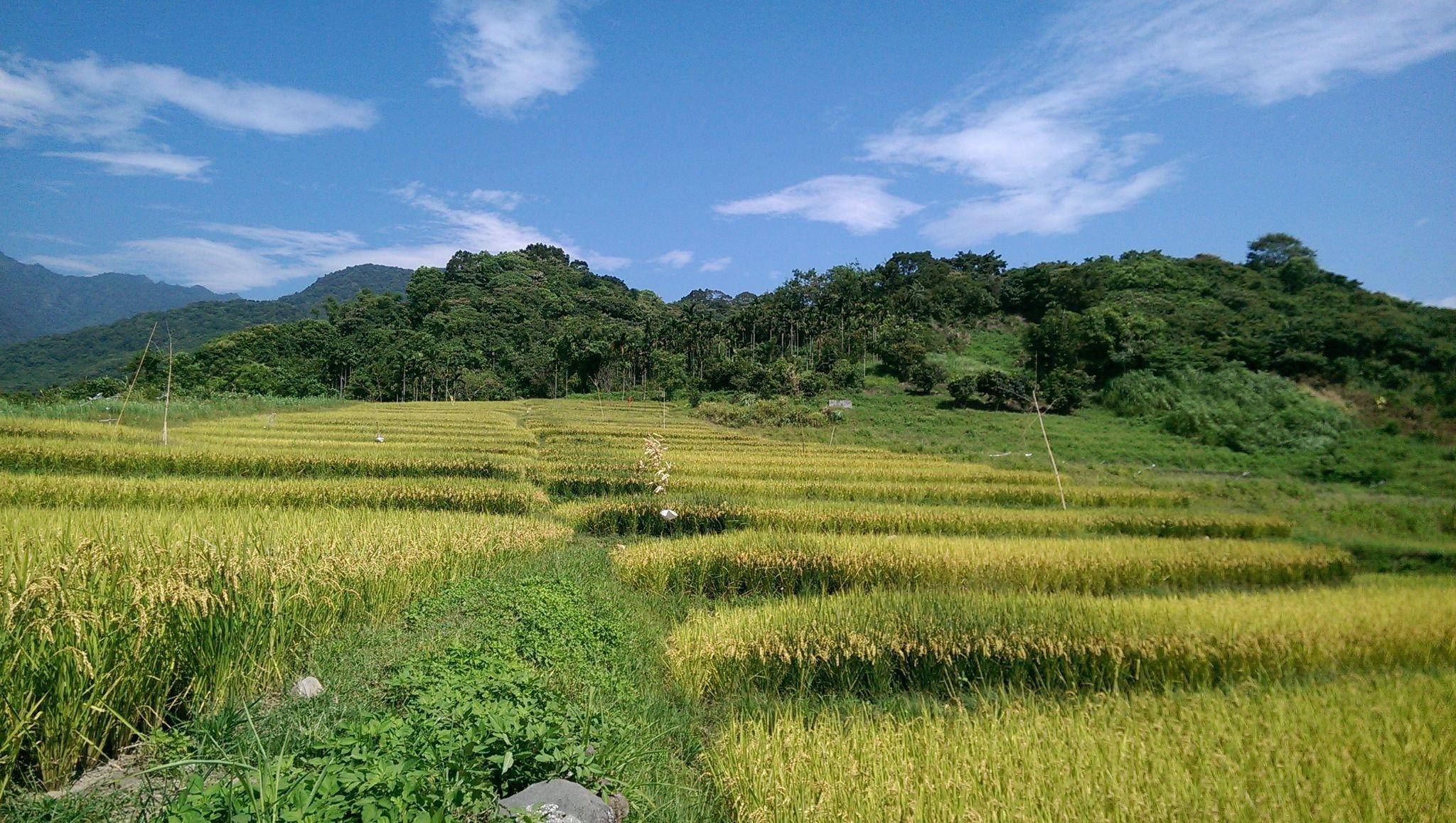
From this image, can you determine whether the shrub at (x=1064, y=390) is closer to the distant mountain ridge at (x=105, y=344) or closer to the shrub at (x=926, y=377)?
the shrub at (x=926, y=377)

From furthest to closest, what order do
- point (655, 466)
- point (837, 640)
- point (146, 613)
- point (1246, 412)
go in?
1. point (655, 466)
2. point (1246, 412)
3. point (837, 640)
4. point (146, 613)

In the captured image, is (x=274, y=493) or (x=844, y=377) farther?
(x=844, y=377)

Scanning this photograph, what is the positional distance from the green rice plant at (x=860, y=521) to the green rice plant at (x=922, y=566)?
3.02m

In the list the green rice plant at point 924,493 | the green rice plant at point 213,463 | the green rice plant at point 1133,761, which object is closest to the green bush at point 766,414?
the green rice plant at point 924,493

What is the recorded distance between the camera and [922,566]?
33.1 ft

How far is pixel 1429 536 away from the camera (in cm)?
468

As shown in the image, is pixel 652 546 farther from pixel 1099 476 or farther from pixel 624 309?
pixel 624 309

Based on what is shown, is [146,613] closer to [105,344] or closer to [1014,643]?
[1014,643]

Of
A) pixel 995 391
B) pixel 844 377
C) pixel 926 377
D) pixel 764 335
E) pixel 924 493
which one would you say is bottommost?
pixel 924 493

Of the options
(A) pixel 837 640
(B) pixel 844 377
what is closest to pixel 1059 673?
(A) pixel 837 640

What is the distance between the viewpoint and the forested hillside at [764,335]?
28.6 m

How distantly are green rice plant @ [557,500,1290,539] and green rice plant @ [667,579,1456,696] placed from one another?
6335mm

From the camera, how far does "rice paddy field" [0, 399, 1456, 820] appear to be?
3691 millimetres

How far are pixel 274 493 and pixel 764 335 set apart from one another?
66.4 m
